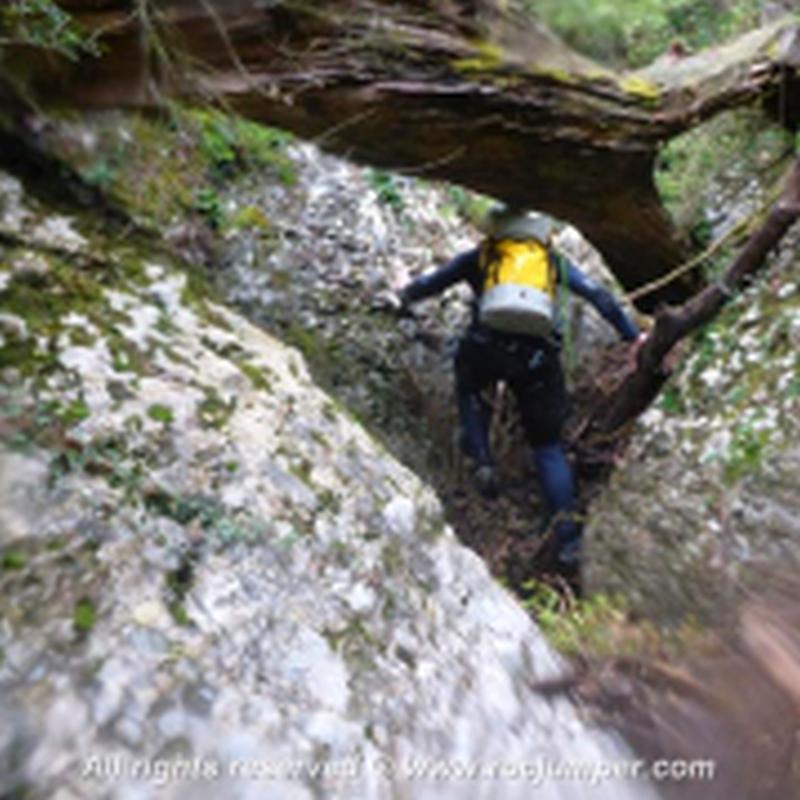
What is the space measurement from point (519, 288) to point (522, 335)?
1.33 ft

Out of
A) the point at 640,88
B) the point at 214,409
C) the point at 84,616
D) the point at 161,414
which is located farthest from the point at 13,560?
the point at 640,88

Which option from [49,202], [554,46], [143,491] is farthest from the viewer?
[554,46]

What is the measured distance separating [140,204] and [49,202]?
74 centimetres

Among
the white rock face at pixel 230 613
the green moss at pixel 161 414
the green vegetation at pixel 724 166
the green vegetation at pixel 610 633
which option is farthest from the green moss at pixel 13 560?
the green vegetation at pixel 724 166

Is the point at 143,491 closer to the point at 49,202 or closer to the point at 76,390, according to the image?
the point at 76,390

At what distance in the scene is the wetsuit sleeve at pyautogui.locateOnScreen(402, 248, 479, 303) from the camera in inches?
183

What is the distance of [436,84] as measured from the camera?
12.2 ft

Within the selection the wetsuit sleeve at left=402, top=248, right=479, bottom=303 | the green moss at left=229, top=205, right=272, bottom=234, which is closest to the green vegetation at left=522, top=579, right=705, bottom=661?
the wetsuit sleeve at left=402, top=248, right=479, bottom=303

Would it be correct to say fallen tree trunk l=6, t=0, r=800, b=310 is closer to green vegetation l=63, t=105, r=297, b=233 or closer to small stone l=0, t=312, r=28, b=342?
green vegetation l=63, t=105, r=297, b=233

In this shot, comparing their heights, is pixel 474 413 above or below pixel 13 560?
below

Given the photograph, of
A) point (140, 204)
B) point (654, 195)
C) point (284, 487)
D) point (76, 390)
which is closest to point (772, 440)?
point (654, 195)

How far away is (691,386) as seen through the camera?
4250mm

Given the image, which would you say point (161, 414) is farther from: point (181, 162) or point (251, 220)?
point (181, 162)

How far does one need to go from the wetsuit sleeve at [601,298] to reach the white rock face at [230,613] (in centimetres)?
211
